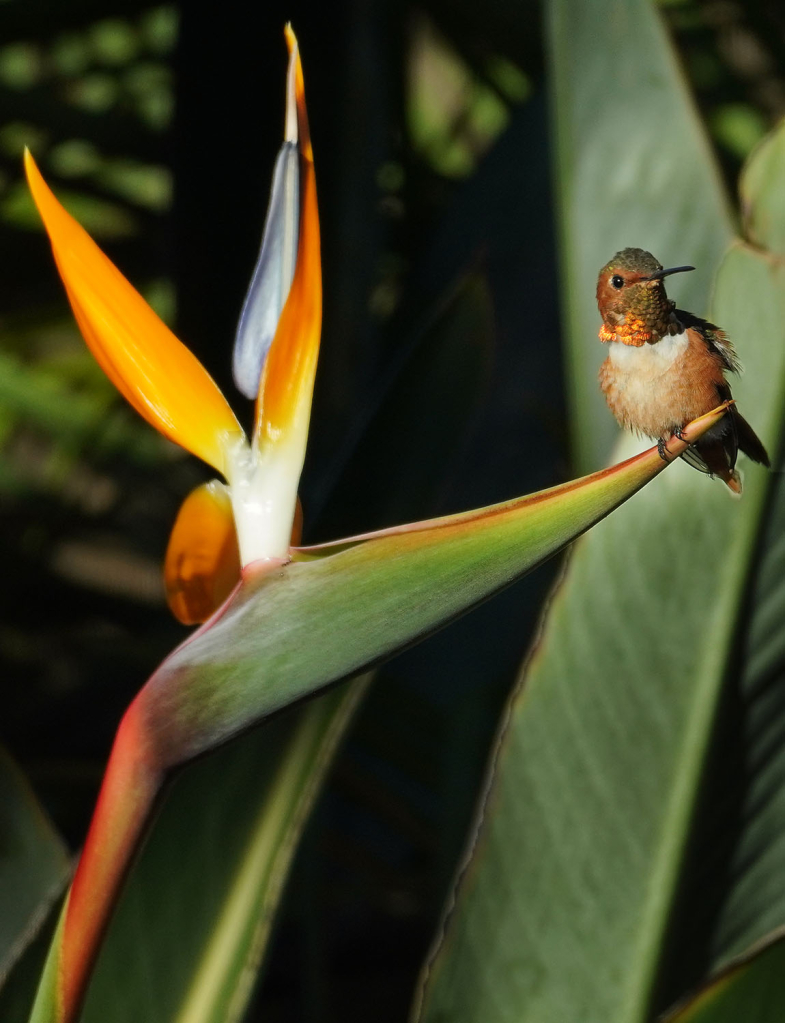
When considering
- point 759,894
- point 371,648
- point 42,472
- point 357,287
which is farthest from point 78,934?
point 42,472

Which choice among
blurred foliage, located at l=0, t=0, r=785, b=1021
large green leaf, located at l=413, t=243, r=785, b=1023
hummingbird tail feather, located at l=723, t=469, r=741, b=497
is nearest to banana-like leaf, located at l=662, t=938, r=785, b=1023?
large green leaf, located at l=413, t=243, r=785, b=1023

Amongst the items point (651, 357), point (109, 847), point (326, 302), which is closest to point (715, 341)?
point (651, 357)

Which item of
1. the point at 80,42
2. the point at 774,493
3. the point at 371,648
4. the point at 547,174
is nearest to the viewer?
the point at 371,648

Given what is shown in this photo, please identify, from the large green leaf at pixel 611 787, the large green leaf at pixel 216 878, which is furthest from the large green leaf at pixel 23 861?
the large green leaf at pixel 611 787

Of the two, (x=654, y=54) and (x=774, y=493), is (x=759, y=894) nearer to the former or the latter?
(x=774, y=493)

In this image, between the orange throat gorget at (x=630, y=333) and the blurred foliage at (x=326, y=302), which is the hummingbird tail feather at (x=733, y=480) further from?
the blurred foliage at (x=326, y=302)

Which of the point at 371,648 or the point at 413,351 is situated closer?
the point at 371,648

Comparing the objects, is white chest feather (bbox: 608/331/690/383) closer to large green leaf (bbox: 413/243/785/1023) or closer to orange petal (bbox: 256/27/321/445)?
Result: orange petal (bbox: 256/27/321/445)

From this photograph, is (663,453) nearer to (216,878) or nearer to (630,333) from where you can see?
(630,333)
